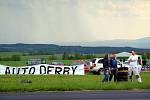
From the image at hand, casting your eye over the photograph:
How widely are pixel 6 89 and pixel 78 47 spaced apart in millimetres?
102392

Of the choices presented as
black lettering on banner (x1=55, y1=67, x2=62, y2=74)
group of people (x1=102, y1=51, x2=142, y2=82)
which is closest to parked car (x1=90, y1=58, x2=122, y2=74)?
black lettering on banner (x1=55, y1=67, x2=62, y2=74)

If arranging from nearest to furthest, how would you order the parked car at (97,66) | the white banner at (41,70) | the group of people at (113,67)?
the group of people at (113,67), the white banner at (41,70), the parked car at (97,66)

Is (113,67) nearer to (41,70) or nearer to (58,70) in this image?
(58,70)

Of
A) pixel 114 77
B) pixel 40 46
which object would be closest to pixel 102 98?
pixel 114 77

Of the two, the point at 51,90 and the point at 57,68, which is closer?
the point at 51,90

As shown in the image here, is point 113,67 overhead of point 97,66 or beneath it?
beneath

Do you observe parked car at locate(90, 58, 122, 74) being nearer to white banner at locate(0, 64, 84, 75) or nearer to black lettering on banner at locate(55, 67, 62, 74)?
white banner at locate(0, 64, 84, 75)

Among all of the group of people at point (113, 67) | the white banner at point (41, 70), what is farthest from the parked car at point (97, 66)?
the group of people at point (113, 67)

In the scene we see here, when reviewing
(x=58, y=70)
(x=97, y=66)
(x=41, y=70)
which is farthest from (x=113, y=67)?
(x=97, y=66)

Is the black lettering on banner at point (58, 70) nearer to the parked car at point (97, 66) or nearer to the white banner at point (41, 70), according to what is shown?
the white banner at point (41, 70)

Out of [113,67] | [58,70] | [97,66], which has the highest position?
[97,66]

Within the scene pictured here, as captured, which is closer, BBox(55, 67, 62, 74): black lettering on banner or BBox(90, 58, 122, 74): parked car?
BBox(55, 67, 62, 74): black lettering on banner

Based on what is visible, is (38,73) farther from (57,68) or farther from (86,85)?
(86,85)

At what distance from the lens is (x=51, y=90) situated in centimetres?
2631
